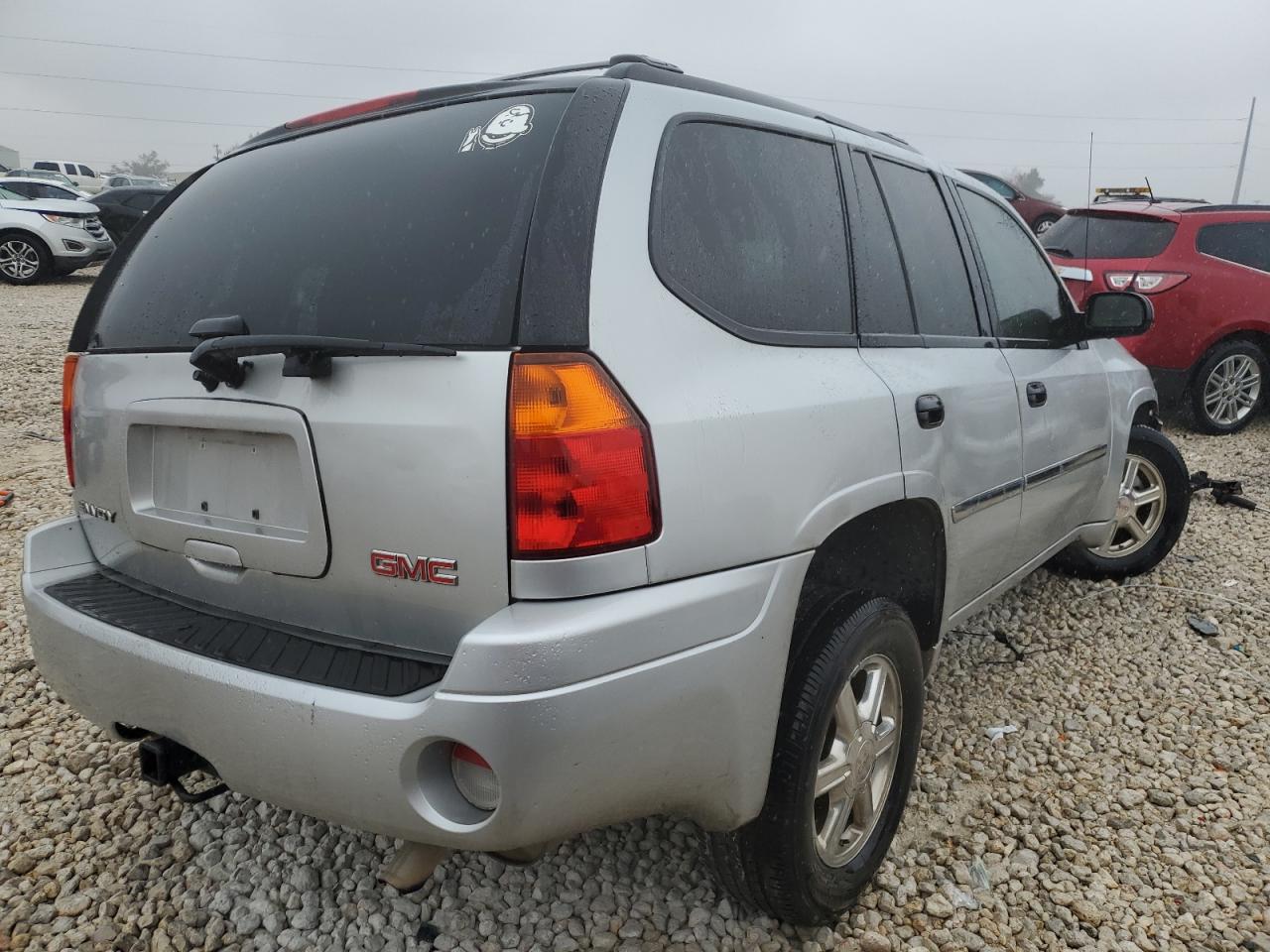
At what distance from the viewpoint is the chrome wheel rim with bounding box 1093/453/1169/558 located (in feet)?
13.3

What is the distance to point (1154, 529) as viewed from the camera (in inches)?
162

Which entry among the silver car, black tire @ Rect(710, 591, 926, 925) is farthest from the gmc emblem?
the silver car

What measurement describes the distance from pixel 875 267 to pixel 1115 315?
148 cm

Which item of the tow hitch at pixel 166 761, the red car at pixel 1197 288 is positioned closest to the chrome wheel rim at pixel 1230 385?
the red car at pixel 1197 288

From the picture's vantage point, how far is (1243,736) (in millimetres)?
2887

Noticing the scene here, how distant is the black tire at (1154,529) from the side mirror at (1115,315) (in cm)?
91

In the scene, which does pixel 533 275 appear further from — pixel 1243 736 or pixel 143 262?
pixel 1243 736

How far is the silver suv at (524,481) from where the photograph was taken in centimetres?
140

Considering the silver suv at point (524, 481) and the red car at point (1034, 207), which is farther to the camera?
the red car at point (1034, 207)

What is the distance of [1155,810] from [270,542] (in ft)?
8.05

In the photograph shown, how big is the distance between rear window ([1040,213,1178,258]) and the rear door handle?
5208mm

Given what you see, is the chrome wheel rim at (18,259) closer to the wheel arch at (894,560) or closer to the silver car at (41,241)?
the silver car at (41,241)

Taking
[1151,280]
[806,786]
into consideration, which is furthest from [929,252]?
[1151,280]

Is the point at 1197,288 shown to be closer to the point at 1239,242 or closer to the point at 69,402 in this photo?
the point at 1239,242
